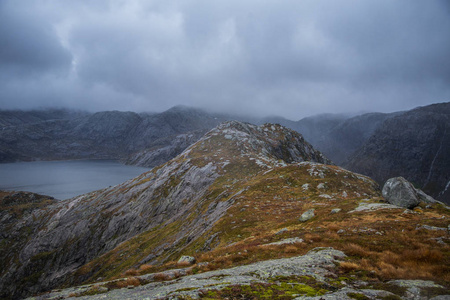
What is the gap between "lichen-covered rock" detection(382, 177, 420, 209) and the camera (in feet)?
86.4

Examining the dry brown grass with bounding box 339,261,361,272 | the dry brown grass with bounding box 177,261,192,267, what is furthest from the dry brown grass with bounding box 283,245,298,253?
the dry brown grass with bounding box 177,261,192,267

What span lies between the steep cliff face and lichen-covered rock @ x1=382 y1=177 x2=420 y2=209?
28.9 metres

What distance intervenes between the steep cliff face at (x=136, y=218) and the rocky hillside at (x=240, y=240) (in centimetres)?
52

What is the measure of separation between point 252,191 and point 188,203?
2873 cm

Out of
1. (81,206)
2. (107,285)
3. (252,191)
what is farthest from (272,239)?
(81,206)

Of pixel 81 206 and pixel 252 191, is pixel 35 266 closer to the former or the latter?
pixel 81 206

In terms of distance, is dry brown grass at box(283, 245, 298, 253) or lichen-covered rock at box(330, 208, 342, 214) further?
lichen-covered rock at box(330, 208, 342, 214)

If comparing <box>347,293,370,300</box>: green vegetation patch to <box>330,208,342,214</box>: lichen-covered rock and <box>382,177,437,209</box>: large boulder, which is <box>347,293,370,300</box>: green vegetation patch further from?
<box>382,177,437,209</box>: large boulder

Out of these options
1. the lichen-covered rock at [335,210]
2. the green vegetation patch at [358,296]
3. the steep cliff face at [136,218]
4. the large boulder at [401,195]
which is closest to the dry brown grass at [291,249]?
the green vegetation patch at [358,296]

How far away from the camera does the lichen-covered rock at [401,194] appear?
26.3 m

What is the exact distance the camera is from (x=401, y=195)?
27.1 metres

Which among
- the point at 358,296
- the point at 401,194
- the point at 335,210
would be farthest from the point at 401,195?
the point at 358,296

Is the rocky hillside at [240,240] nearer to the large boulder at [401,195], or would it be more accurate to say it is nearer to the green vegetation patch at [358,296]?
the green vegetation patch at [358,296]

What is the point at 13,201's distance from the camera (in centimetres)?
16800
